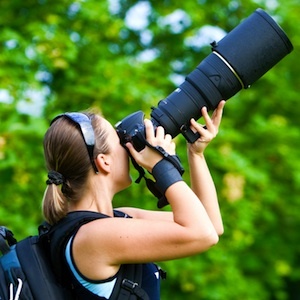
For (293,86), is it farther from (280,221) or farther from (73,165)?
(73,165)

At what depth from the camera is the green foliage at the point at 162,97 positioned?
18.4 feet

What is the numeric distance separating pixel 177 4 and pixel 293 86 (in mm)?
1883

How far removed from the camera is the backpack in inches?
102

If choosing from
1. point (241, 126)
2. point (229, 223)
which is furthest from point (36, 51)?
point (241, 126)

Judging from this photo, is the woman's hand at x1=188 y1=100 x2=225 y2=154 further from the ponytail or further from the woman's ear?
the ponytail

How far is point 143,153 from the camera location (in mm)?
2725

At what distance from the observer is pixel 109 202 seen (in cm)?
281

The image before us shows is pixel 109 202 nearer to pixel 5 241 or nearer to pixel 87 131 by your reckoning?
pixel 87 131

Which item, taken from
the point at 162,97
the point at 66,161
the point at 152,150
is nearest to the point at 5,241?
the point at 66,161

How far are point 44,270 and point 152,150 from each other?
0.56 m

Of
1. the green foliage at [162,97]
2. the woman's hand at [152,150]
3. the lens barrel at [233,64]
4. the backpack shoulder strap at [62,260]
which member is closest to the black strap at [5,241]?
the backpack shoulder strap at [62,260]

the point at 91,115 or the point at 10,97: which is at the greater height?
the point at 91,115

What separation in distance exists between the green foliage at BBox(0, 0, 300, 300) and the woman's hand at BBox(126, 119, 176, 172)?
2687 mm

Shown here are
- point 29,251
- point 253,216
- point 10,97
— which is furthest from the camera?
point 253,216
